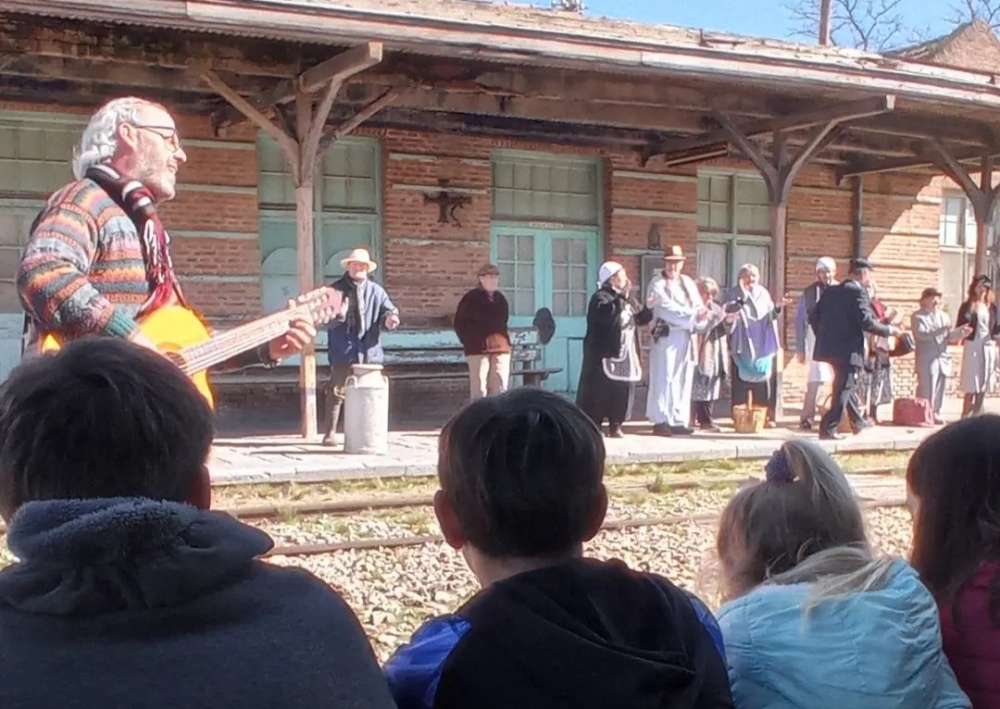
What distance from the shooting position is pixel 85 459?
130cm

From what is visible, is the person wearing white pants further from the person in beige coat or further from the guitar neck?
the guitar neck

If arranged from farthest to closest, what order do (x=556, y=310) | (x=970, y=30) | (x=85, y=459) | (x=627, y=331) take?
1. (x=970, y=30)
2. (x=556, y=310)
3. (x=627, y=331)
4. (x=85, y=459)

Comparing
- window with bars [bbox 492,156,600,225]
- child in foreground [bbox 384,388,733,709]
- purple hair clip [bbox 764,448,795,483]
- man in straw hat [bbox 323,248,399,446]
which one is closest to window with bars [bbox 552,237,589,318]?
window with bars [bbox 492,156,600,225]

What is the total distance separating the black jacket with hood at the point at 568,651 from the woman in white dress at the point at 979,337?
12325 mm

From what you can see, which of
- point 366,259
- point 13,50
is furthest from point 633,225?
point 13,50

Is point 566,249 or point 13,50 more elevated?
point 13,50

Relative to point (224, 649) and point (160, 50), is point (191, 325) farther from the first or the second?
point (160, 50)

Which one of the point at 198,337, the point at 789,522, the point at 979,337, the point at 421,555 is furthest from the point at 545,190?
the point at 789,522

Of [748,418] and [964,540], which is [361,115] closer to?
[748,418]

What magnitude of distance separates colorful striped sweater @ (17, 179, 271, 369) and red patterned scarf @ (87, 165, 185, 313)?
3cm

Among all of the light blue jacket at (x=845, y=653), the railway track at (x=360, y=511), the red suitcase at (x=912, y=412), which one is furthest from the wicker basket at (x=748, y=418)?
the light blue jacket at (x=845, y=653)

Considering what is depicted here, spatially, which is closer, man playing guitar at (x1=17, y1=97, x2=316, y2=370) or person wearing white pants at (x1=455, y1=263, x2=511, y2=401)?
man playing guitar at (x1=17, y1=97, x2=316, y2=370)

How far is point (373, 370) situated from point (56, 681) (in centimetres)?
807

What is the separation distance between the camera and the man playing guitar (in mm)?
2826
